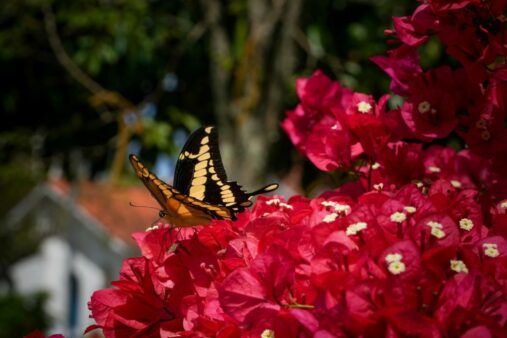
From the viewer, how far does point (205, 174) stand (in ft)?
3.67

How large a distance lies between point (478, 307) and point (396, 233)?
0.11 meters

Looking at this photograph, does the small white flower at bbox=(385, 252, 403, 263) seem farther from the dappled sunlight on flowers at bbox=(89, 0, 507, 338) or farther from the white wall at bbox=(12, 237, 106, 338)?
the white wall at bbox=(12, 237, 106, 338)

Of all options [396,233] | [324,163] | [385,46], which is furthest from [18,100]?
[396,233]

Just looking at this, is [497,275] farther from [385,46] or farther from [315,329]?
[385,46]

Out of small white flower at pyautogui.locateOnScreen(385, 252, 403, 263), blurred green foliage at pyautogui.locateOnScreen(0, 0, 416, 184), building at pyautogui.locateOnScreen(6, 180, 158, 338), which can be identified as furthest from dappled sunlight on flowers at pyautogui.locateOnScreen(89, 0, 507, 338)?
building at pyautogui.locateOnScreen(6, 180, 158, 338)

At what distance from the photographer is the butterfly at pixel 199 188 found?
92 cm

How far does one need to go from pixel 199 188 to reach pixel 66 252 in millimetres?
14027

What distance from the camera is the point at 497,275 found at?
2.50 ft

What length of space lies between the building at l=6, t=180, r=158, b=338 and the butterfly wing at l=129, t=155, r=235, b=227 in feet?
36.6

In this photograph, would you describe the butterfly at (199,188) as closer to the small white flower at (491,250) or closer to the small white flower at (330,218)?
the small white flower at (330,218)

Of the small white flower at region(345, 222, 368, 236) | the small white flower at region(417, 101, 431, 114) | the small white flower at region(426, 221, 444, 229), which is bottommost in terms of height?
the small white flower at region(426, 221, 444, 229)

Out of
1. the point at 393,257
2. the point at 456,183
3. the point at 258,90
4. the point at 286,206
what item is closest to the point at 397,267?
the point at 393,257

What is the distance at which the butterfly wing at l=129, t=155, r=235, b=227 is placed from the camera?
0.91 meters

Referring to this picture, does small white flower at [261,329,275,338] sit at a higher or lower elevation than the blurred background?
lower
